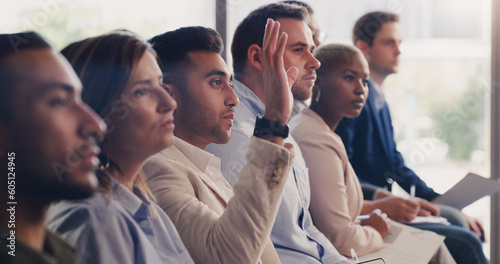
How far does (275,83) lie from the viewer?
1.43 m

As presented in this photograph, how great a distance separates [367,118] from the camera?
257cm

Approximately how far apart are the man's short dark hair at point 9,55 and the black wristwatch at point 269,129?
0.54m

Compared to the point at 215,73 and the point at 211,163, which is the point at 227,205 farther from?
the point at 215,73

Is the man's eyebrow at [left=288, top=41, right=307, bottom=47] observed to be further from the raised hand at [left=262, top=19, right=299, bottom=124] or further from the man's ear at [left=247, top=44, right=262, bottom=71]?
the raised hand at [left=262, top=19, right=299, bottom=124]

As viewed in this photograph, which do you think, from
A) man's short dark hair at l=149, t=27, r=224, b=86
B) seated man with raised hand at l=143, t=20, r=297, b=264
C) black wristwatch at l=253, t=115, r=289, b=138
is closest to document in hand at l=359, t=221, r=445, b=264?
seated man with raised hand at l=143, t=20, r=297, b=264

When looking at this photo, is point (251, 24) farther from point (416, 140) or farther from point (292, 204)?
point (416, 140)

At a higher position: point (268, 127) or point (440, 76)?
point (268, 127)

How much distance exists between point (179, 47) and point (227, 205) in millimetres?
377

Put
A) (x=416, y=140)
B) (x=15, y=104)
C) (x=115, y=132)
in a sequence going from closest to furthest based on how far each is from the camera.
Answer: (x=15, y=104) → (x=115, y=132) → (x=416, y=140)

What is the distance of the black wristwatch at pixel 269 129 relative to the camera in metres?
1.36

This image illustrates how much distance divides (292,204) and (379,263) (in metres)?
0.44

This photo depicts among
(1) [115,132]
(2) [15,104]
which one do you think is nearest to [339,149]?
(1) [115,132]

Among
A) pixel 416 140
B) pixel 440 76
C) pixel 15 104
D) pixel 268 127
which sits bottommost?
pixel 416 140

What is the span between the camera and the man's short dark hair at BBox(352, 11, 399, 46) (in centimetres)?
271
